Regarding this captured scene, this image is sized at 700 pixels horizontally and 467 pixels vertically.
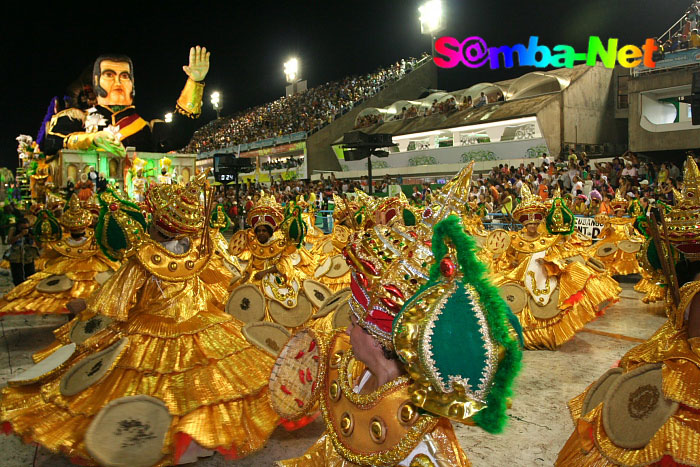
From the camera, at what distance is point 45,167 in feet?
50.8

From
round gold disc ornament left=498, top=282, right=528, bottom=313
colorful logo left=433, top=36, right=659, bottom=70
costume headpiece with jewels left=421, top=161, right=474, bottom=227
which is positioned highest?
colorful logo left=433, top=36, right=659, bottom=70

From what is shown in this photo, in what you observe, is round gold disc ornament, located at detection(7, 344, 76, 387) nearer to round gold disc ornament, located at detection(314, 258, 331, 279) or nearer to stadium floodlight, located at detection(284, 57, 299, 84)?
round gold disc ornament, located at detection(314, 258, 331, 279)

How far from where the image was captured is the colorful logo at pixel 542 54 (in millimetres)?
16812

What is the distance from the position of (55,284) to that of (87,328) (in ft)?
7.76

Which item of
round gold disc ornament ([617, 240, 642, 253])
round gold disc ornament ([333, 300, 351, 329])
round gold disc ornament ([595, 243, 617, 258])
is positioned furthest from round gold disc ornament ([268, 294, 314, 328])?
round gold disc ornament ([617, 240, 642, 253])

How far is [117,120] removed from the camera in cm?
1441

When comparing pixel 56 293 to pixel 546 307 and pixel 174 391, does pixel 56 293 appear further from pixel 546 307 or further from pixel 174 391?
pixel 546 307

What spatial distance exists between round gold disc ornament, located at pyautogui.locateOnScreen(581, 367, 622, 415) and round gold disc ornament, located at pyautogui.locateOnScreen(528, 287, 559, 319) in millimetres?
3084

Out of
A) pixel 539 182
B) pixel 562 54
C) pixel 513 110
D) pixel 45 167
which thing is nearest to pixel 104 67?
pixel 45 167

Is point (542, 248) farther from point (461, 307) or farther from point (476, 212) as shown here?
point (461, 307)

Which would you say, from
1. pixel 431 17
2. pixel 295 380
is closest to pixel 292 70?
pixel 431 17

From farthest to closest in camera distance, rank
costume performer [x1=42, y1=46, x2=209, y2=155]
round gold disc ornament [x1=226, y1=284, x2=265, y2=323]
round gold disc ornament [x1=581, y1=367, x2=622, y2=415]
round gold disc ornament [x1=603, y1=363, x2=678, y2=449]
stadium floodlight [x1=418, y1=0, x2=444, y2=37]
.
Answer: stadium floodlight [x1=418, y1=0, x2=444, y2=37]
costume performer [x1=42, y1=46, x2=209, y2=155]
round gold disc ornament [x1=226, y1=284, x2=265, y2=323]
round gold disc ornament [x1=581, y1=367, x2=622, y2=415]
round gold disc ornament [x1=603, y1=363, x2=678, y2=449]

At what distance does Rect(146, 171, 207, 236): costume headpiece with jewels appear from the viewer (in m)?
3.35

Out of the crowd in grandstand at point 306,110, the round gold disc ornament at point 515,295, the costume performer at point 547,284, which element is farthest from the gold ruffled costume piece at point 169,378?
the crowd in grandstand at point 306,110
